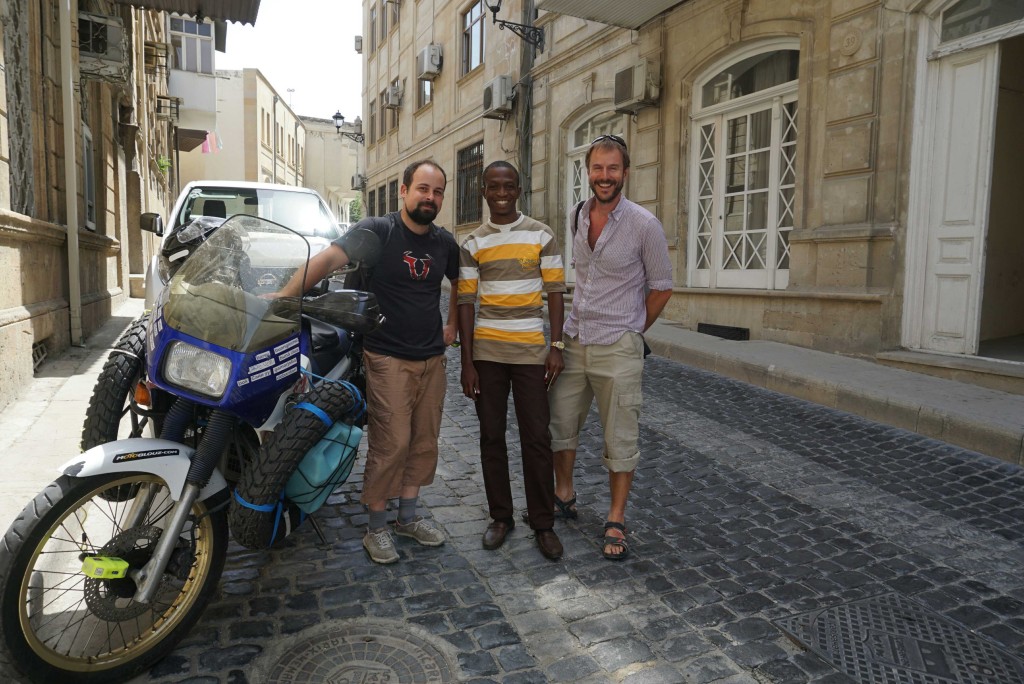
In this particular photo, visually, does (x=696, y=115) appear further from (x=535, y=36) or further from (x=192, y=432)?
(x=192, y=432)

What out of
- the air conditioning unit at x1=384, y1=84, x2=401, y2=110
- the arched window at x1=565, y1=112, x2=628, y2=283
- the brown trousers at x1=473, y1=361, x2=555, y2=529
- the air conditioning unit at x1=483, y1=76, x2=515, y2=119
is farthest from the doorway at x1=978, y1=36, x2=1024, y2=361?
the air conditioning unit at x1=384, y1=84, x2=401, y2=110

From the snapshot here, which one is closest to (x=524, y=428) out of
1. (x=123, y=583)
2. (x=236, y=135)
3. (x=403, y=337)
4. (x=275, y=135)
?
(x=403, y=337)

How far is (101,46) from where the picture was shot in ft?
30.6

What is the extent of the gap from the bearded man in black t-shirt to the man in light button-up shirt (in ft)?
2.11

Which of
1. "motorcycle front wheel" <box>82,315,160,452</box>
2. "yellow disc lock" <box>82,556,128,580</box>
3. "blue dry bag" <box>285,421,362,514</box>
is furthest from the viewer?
"motorcycle front wheel" <box>82,315,160,452</box>

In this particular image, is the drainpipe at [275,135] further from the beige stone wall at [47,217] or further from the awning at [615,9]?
the awning at [615,9]

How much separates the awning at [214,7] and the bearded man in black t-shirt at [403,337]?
30.5ft

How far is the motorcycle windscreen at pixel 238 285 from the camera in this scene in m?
2.43

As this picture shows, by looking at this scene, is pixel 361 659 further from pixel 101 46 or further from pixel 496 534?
pixel 101 46

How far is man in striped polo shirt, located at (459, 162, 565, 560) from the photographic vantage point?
331cm

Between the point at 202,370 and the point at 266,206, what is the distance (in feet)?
18.8

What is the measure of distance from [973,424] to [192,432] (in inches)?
199

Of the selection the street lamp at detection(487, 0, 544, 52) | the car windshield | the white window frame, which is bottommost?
the car windshield

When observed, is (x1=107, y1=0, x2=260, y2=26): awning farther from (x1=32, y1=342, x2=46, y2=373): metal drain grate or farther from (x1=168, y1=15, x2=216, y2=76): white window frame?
(x1=168, y1=15, x2=216, y2=76): white window frame
